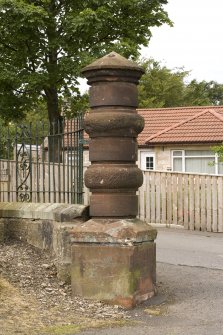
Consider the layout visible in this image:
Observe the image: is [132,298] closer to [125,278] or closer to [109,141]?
A: [125,278]

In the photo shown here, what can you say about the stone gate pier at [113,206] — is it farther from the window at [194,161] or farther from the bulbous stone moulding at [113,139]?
the window at [194,161]

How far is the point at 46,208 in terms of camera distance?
8.85 m

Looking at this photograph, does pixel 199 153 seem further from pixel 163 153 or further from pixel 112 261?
pixel 112 261

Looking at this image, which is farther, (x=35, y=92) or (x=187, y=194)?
(x=35, y=92)

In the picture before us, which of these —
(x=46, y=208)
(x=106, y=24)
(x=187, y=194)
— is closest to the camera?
(x=46, y=208)

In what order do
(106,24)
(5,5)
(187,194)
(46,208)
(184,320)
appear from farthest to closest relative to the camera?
(106,24) → (5,5) → (187,194) → (46,208) → (184,320)

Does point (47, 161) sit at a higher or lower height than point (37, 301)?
higher

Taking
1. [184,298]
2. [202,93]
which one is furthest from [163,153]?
[202,93]

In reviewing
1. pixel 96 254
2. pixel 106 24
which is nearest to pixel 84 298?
pixel 96 254

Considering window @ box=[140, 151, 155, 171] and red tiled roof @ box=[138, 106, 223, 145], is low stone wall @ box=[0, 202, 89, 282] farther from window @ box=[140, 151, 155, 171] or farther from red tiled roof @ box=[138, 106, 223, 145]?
window @ box=[140, 151, 155, 171]

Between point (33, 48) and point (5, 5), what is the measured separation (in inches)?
106

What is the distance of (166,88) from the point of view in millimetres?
50688

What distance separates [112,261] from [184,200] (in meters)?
10.6

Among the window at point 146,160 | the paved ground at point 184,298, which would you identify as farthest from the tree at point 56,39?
the paved ground at point 184,298
